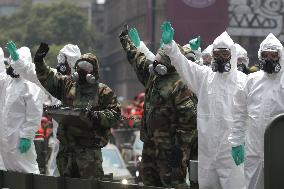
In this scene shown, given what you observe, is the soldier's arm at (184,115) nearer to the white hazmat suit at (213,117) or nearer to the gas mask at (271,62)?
the white hazmat suit at (213,117)

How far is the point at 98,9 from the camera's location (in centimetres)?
13700

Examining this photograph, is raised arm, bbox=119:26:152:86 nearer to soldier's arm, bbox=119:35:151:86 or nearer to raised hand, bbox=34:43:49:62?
soldier's arm, bbox=119:35:151:86

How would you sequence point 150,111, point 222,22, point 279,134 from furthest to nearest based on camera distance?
point 222,22 < point 150,111 < point 279,134

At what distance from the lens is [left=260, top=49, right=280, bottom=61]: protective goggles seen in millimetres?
9211

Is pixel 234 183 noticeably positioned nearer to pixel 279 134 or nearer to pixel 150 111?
pixel 150 111

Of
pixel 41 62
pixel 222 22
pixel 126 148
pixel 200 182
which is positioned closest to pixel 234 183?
pixel 200 182

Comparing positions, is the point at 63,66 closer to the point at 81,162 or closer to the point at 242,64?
the point at 242,64

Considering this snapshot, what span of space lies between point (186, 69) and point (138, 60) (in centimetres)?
120

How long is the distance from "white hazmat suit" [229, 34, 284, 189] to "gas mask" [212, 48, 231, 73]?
341 mm

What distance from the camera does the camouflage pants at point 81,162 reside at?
10133 millimetres

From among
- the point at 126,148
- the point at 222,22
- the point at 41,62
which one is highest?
the point at 222,22

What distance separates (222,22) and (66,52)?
2064 inches

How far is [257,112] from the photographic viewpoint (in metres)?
9.28

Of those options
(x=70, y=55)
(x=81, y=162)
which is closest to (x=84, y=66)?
(x=81, y=162)
